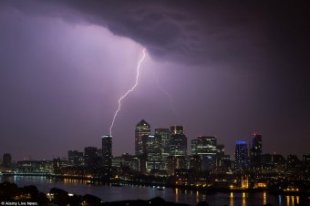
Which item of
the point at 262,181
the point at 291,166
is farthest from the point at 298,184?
the point at 291,166

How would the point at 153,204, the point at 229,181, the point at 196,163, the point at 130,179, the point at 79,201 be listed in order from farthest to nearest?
the point at 196,163 < the point at 130,179 < the point at 229,181 < the point at 79,201 < the point at 153,204

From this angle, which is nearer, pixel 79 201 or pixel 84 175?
pixel 79 201

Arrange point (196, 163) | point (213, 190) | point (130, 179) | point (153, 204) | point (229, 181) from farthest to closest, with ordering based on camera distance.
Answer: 1. point (196, 163)
2. point (130, 179)
3. point (229, 181)
4. point (213, 190)
5. point (153, 204)

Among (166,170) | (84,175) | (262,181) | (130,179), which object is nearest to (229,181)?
(262,181)

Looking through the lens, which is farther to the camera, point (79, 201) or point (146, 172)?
point (146, 172)

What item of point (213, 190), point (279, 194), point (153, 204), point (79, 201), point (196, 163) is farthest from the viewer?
point (196, 163)

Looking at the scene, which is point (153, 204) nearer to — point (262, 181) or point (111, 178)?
point (262, 181)

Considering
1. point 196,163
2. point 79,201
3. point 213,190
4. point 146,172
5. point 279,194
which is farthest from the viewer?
point 146,172

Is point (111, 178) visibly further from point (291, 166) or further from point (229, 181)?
point (291, 166)
